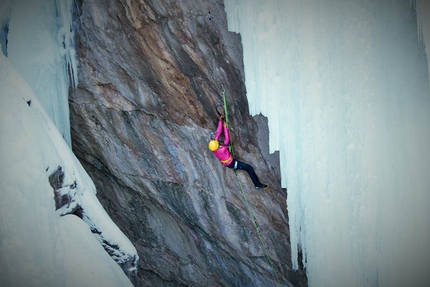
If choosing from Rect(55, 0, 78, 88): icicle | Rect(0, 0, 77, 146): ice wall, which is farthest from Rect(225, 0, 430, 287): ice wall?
Rect(0, 0, 77, 146): ice wall

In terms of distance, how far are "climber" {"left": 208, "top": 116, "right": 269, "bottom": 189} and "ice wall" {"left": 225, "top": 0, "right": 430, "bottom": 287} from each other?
2.00ft

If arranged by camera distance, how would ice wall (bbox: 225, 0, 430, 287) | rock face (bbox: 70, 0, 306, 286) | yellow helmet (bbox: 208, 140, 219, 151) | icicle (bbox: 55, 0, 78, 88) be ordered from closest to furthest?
ice wall (bbox: 225, 0, 430, 287) < rock face (bbox: 70, 0, 306, 286) < yellow helmet (bbox: 208, 140, 219, 151) < icicle (bbox: 55, 0, 78, 88)

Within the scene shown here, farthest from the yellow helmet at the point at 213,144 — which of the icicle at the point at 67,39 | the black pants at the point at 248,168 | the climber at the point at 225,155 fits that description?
the icicle at the point at 67,39

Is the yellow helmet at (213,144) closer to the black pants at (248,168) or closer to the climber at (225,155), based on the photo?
the climber at (225,155)

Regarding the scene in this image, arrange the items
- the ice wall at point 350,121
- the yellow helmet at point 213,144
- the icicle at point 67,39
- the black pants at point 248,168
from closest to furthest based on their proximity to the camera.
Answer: the ice wall at point 350,121 → the yellow helmet at point 213,144 → the black pants at point 248,168 → the icicle at point 67,39

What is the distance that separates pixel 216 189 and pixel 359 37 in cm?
299

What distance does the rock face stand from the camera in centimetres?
448

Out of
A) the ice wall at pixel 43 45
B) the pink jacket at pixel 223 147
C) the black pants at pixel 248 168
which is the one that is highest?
the ice wall at pixel 43 45

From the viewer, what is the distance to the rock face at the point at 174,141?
4.48m

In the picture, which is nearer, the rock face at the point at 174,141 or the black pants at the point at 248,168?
the rock face at the point at 174,141

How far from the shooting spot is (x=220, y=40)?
431 centimetres

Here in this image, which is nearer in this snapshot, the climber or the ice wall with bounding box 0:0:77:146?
the climber

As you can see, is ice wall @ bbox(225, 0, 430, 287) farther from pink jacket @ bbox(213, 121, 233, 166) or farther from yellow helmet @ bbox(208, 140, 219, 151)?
yellow helmet @ bbox(208, 140, 219, 151)

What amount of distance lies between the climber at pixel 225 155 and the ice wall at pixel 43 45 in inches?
A: 97.2
